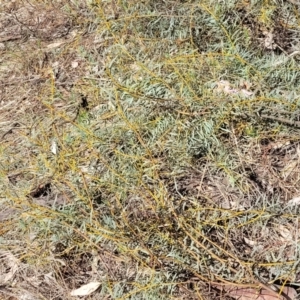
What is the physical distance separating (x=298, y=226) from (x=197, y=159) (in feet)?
1.86

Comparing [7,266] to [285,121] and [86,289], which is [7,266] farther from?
[285,121]

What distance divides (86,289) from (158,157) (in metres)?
0.70

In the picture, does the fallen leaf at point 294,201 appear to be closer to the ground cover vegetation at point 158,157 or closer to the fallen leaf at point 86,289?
the ground cover vegetation at point 158,157

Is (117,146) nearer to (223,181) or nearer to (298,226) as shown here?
(223,181)

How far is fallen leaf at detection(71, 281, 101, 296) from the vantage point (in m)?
2.44

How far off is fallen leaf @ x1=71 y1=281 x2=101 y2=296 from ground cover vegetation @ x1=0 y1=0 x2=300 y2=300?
2 centimetres

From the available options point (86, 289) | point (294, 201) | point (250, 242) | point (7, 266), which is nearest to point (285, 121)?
point (294, 201)

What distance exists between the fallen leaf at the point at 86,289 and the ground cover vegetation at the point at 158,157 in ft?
0.05

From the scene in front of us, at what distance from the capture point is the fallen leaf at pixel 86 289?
2.44 m

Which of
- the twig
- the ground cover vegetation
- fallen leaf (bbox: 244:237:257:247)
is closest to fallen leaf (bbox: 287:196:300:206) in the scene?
the ground cover vegetation

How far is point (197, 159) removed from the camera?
2652mm

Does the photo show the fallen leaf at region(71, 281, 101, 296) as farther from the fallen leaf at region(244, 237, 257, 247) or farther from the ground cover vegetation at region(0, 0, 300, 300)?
the fallen leaf at region(244, 237, 257, 247)

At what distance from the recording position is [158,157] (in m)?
2.71

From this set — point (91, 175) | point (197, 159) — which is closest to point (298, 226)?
point (197, 159)
